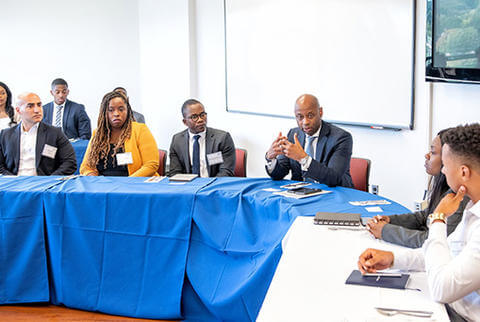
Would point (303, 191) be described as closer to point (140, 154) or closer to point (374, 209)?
point (374, 209)

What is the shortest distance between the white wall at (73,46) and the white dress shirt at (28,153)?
4.15 metres

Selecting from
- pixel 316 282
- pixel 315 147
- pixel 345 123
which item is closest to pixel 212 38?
pixel 345 123

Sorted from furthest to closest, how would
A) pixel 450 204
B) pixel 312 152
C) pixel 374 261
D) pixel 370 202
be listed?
1. pixel 312 152
2. pixel 370 202
3. pixel 374 261
4. pixel 450 204

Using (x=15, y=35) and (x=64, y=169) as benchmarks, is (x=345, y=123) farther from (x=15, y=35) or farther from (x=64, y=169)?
(x=15, y=35)

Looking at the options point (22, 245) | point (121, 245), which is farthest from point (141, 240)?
point (22, 245)

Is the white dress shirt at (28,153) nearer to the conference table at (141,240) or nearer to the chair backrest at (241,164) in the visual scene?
the conference table at (141,240)

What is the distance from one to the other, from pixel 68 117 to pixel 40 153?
9.14 feet

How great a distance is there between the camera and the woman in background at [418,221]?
8.13ft

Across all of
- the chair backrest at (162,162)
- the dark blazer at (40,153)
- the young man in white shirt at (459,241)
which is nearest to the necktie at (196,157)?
the chair backrest at (162,162)

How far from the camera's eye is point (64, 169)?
473 cm

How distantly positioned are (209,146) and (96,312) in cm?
159

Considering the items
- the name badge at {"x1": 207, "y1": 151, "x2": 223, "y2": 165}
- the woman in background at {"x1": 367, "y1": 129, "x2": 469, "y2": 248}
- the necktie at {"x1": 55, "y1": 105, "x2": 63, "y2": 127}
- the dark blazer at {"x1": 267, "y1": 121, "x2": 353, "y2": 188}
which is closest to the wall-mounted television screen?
the dark blazer at {"x1": 267, "y1": 121, "x2": 353, "y2": 188}

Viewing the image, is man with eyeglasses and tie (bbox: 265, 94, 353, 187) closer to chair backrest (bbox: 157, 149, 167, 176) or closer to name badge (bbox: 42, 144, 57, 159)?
chair backrest (bbox: 157, 149, 167, 176)

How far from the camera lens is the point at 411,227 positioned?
9.16 feet
